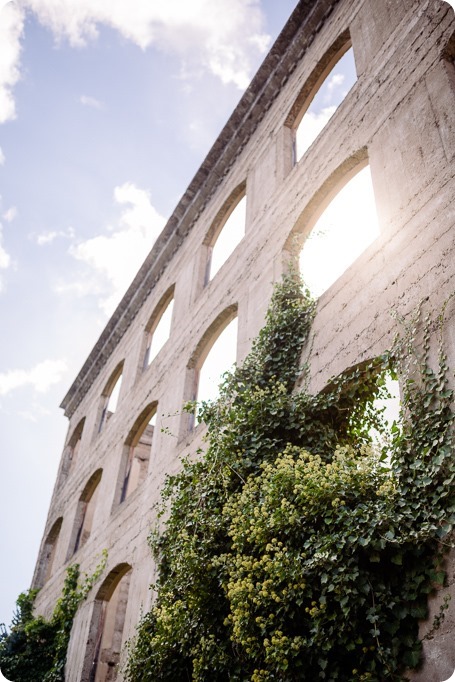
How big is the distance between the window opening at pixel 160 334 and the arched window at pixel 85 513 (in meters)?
3.20

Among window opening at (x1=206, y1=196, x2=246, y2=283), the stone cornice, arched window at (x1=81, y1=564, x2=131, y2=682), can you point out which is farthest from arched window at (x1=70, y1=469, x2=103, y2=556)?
window opening at (x1=206, y1=196, x2=246, y2=283)

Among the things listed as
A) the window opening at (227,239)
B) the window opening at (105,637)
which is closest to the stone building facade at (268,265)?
the window opening at (105,637)

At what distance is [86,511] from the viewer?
55.2ft

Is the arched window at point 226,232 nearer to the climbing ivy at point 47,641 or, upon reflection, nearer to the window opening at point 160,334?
the window opening at point 160,334

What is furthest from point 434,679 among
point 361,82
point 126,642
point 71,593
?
point 71,593

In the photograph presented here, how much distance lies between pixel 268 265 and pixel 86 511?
9.31 meters

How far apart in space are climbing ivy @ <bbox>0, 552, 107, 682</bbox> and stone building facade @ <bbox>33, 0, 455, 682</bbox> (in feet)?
1.30

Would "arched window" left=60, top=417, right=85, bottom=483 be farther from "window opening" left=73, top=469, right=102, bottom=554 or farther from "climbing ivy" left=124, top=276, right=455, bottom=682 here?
"climbing ivy" left=124, top=276, right=455, bottom=682

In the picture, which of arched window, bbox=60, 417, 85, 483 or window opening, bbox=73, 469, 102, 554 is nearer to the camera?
window opening, bbox=73, 469, 102, 554

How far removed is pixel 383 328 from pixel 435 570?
279 centimetres

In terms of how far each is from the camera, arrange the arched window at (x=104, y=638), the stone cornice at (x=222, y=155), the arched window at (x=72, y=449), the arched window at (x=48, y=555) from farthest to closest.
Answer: the arched window at (x=72, y=449) → the arched window at (x=48, y=555) → the stone cornice at (x=222, y=155) → the arched window at (x=104, y=638)

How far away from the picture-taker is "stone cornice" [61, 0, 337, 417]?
12.9 metres

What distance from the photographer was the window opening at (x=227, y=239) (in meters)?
13.1

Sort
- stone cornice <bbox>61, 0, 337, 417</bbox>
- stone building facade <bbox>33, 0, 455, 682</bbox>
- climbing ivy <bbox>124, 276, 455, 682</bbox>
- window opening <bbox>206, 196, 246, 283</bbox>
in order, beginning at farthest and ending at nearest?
window opening <bbox>206, 196, 246, 283</bbox> → stone cornice <bbox>61, 0, 337, 417</bbox> → stone building facade <bbox>33, 0, 455, 682</bbox> → climbing ivy <bbox>124, 276, 455, 682</bbox>
